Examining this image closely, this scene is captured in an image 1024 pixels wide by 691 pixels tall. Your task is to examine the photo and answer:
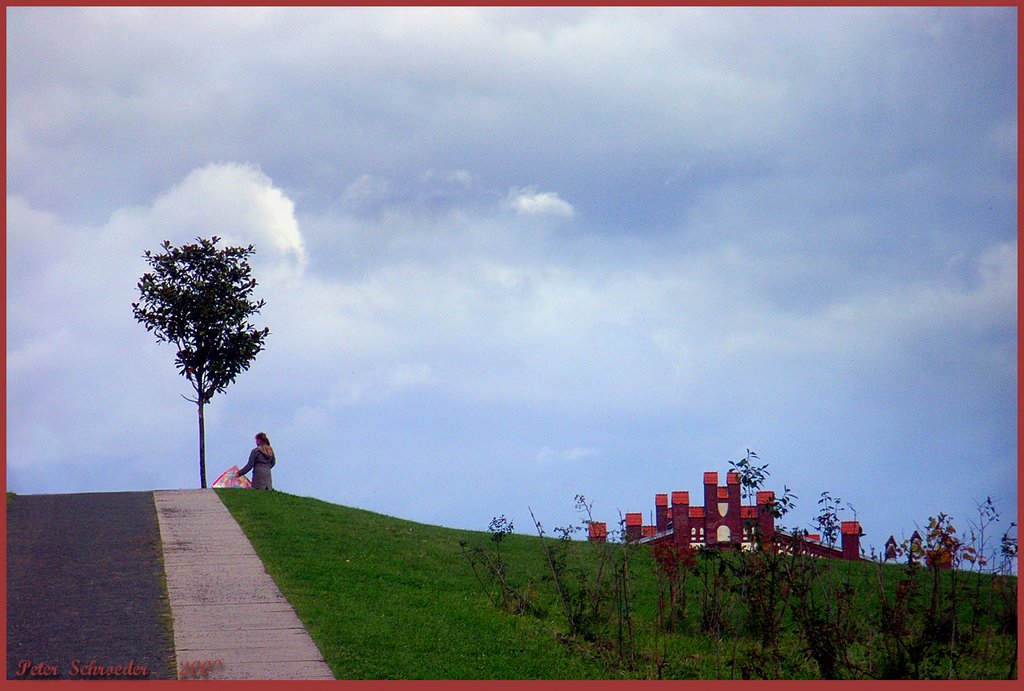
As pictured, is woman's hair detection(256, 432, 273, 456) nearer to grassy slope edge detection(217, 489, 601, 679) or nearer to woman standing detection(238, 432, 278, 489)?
woman standing detection(238, 432, 278, 489)

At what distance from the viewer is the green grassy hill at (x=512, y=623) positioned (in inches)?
325

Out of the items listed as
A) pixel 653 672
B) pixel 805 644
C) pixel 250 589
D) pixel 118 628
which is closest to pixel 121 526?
pixel 250 589

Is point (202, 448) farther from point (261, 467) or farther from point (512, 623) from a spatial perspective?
point (512, 623)

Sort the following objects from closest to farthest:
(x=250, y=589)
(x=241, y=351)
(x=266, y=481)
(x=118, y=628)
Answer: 1. (x=118, y=628)
2. (x=250, y=589)
3. (x=266, y=481)
4. (x=241, y=351)

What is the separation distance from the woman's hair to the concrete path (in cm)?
542

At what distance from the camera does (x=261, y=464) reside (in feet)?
63.2

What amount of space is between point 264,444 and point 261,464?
429 mm

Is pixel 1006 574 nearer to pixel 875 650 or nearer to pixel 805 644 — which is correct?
pixel 875 650

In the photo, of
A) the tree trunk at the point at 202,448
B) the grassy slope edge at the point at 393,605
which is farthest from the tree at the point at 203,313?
the grassy slope edge at the point at 393,605

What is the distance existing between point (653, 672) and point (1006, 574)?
198 inches

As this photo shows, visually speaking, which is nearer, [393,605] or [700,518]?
[393,605]

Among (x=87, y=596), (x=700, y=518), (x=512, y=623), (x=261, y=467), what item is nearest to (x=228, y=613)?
(x=87, y=596)

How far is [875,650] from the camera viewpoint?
9.61 meters

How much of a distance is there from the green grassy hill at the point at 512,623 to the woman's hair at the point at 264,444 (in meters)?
5.01
